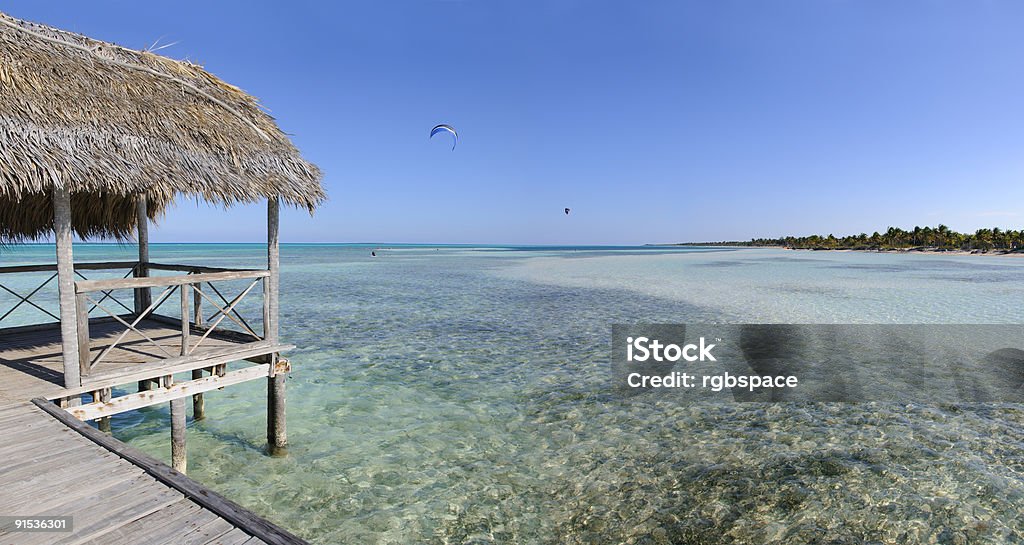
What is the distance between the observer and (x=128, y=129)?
562cm

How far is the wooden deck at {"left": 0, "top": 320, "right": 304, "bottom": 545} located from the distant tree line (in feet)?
315

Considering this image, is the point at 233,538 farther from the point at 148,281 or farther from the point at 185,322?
the point at 185,322

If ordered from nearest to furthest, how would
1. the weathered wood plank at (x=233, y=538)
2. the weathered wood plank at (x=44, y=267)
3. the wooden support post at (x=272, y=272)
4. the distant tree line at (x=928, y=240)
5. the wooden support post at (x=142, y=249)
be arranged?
the weathered wood plank at (x=233, y=538)
the wooden support post at (x=272, y=272)
the weathered wood plank at (x=44, y=267)
the wooden support post at (x=142, y=249)
the distant tree line at (x=928, y=240)

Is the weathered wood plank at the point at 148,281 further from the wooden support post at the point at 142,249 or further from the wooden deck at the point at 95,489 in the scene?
the wooden support post at the point at 142,249

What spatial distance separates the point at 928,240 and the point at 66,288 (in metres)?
113

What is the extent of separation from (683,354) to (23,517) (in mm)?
10984

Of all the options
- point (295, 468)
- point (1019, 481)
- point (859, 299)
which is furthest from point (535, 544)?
point (859, 299)

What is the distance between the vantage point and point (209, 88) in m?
7.09

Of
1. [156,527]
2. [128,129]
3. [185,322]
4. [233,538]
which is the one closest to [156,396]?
[185,322]

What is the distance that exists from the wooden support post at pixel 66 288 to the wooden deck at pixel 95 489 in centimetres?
15

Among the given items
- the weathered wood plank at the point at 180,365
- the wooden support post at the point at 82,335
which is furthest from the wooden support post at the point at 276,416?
the wooden support post at the point at 82,335

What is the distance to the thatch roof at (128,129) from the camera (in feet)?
16.0

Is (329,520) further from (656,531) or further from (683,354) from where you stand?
(683,354)

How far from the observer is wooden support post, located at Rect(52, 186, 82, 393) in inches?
190
